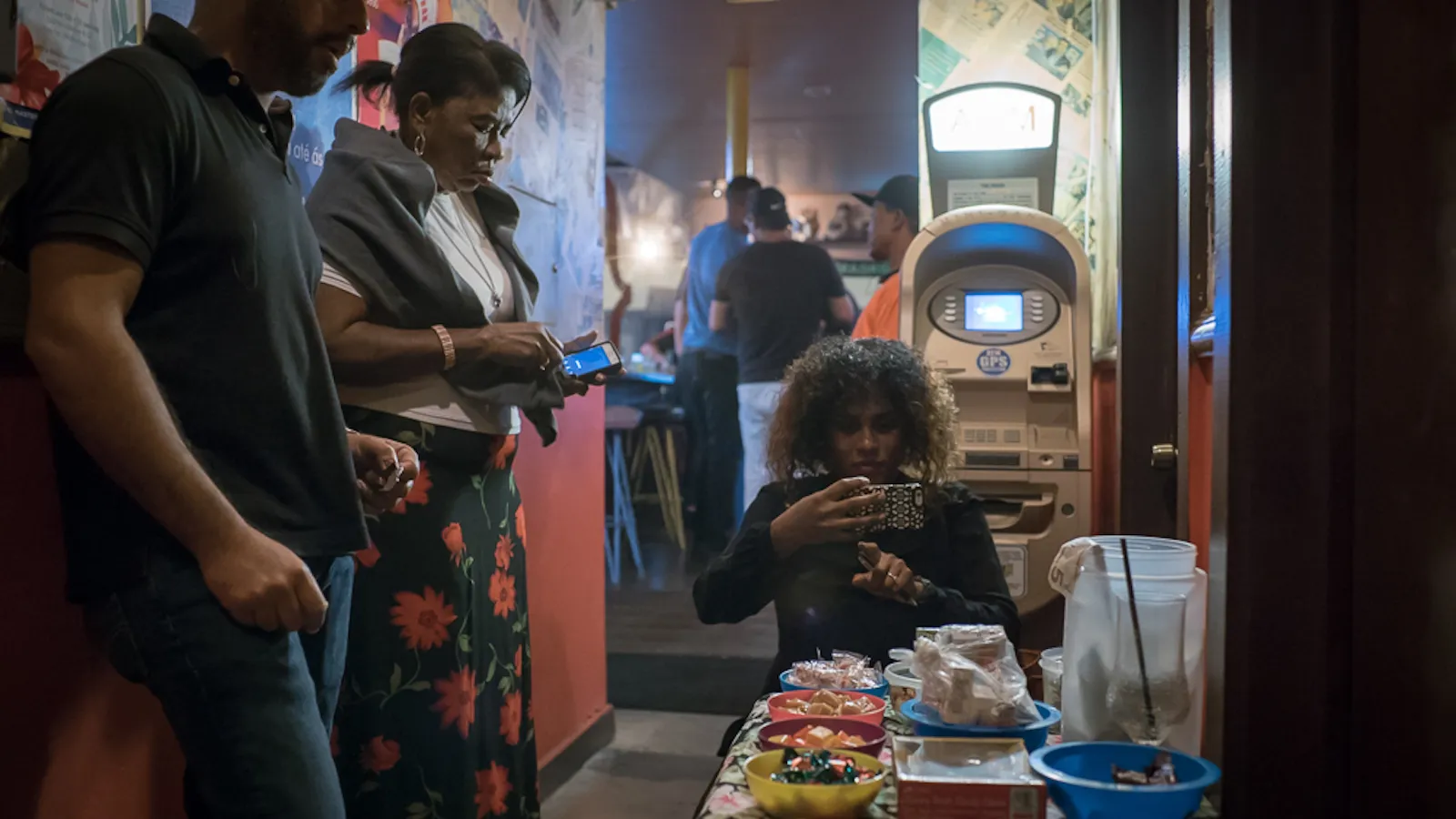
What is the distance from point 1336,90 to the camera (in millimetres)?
814

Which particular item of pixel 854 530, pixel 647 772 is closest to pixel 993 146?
pixel 854 530

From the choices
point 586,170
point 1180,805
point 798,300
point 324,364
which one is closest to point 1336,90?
point 1180,805

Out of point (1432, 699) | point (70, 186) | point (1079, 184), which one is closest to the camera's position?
point (1432, 699)

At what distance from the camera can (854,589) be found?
1.86m

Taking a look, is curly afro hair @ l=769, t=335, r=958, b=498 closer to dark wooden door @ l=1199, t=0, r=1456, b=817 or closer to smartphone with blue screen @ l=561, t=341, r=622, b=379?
smartphone with blue screen @ l=561, t=341, r=622, b=379

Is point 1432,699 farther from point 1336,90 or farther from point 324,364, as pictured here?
point 324,364

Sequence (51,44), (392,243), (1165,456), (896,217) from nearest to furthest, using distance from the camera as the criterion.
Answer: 1. (51,44)
2. (392,243)
3. (1165,456)
4. (896,217)

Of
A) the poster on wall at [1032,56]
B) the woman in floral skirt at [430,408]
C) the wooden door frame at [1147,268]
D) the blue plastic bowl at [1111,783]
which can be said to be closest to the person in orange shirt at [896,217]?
the poster on wall at [1032,56]

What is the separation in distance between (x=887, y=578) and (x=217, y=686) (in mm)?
1024

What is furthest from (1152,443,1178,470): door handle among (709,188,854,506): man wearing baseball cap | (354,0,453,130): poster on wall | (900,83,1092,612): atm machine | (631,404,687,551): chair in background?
(631,404,687,551): chair in background

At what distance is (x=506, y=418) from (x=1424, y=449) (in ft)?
4.35

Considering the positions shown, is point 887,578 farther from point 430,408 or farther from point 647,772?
point 647,772

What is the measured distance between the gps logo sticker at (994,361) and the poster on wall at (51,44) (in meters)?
2.27

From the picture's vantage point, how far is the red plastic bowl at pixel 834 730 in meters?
1.07
